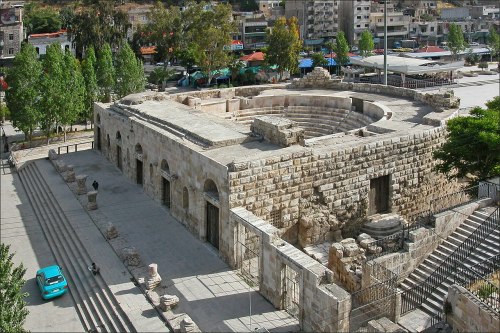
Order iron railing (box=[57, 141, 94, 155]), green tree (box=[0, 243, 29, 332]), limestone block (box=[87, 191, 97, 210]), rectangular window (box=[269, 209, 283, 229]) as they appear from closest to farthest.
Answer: green tree (box=[0, 243, 29, 332]) → rectangular window (box=[269, 209, 283, 229]) → limestone block (box=[87, 191, 97, 210]) → iron railing (box=[57, 141, 94, 155])

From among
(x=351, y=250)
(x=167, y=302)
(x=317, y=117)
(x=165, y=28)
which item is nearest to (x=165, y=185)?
(x=167, y=302)

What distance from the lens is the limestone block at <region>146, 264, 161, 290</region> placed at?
2073cm

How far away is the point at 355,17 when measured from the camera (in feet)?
341

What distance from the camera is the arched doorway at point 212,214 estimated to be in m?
23.6

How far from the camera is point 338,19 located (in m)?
105

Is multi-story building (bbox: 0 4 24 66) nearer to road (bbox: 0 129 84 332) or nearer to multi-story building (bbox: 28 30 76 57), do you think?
multi-story building (bbox: 28 30 76 57)

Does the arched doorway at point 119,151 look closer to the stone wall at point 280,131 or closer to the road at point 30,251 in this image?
the road at point 30,251

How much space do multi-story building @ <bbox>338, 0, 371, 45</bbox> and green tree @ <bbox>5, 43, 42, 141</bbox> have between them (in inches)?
2846

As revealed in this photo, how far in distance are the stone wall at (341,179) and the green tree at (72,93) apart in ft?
78.7

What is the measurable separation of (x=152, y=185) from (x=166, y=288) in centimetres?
985

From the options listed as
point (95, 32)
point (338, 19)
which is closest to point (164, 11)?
point (95, 32)

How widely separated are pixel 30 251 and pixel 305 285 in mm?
13855

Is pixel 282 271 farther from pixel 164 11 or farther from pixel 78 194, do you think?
pixel 164 11

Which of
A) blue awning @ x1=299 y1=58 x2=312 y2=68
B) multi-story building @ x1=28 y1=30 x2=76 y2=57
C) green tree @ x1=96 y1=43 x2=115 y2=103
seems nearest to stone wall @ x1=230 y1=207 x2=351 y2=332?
green tree @ x1=96 y1=43 x2=115 y2=103
